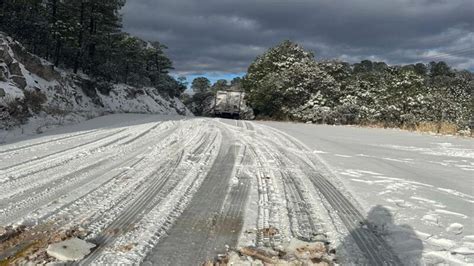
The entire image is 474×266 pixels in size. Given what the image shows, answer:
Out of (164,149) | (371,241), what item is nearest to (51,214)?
(371,241)

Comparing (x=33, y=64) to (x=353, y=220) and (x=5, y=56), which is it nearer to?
(x=5, y=56)

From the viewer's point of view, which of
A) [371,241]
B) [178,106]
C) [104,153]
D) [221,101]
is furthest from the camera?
[178,106]

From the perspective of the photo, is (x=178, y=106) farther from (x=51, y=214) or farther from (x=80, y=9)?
(x=51, y=214)

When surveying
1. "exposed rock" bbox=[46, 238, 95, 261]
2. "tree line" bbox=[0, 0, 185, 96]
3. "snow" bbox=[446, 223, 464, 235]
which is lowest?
"exposed rock" bbox=[46, 238, 95, 261]

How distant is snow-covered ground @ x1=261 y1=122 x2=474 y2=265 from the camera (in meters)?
3.77

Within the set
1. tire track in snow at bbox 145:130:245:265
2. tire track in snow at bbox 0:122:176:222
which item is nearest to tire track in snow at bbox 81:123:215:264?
tire track in snow at bbox 145:130:245:265

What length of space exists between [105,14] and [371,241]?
3065 centimetres

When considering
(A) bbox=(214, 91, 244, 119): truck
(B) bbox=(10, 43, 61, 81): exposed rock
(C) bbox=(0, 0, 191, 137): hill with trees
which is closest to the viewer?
(C) bbox=(0, 0, 191, 137): hill with trees

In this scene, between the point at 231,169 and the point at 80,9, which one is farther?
the point at 80,9

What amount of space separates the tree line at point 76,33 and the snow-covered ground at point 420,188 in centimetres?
1760

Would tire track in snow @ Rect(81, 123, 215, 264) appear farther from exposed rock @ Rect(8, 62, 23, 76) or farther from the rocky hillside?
exposed rock @ Rect(8, 62, 23, 76)

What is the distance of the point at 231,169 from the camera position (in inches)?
267

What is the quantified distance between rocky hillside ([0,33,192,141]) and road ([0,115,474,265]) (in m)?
2.91

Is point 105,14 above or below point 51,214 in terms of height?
above
